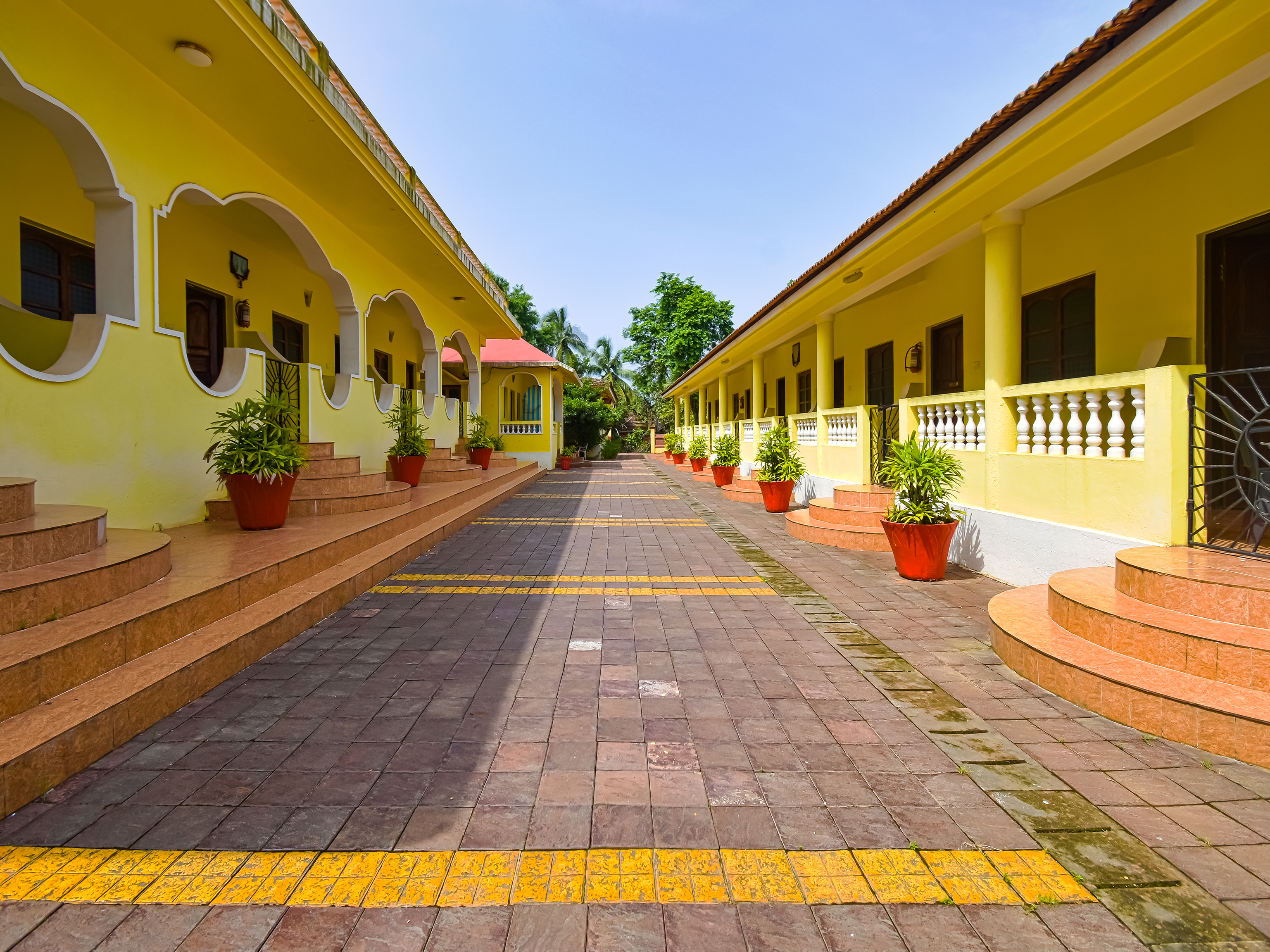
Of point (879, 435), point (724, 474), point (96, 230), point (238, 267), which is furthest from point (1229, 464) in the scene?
point (238, 267)

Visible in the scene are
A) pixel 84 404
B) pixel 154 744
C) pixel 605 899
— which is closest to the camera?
pixel 605 899

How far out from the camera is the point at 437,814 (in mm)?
2293

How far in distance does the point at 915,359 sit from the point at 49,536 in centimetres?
1031

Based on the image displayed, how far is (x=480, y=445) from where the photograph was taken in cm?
1412

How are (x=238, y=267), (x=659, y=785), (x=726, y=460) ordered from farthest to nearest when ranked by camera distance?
1. (x=726, y=460)
2. (x=238, y=267)
3. (x=659, y=785)

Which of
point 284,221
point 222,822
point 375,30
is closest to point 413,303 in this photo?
point 284,221

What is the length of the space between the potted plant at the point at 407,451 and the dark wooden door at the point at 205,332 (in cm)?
231

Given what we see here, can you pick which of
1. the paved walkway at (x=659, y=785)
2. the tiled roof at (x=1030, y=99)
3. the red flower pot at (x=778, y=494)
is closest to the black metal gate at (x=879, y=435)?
the red flower pot at (x=778, y=494)

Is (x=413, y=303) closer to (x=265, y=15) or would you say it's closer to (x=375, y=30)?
(x=375, y=30)

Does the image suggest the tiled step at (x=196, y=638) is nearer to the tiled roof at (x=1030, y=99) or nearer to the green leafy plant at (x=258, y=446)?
the green leafy plant at (x=258, y=446)

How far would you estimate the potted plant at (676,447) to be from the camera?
24.7 meters

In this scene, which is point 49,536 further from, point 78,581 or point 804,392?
point 804,392

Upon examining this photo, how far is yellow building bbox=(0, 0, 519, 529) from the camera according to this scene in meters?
4.50

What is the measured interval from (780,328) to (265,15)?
9.53m
